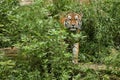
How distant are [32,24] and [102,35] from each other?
4.93ft

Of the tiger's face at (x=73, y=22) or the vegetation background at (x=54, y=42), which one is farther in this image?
the tiger's face at (x=73, y=22)

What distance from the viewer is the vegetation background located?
504 centimetres

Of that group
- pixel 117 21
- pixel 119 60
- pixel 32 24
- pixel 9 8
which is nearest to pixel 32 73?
pixel 32 24

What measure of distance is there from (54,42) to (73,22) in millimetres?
1118

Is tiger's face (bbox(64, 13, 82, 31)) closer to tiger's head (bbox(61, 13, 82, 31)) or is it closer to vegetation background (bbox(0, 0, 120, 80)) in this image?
tiger's head (bbox(61, 13, 82, 31))

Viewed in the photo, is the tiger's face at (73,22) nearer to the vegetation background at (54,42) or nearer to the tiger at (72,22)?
the tiger at (72,22)

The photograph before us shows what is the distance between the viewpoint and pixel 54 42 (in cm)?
504

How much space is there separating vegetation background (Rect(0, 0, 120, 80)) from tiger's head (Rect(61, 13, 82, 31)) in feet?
0.60

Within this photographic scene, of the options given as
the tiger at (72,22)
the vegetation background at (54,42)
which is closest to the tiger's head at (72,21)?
the tiger at (72,22)

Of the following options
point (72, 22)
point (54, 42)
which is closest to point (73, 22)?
point (72, 22)

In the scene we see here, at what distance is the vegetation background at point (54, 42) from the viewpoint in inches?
198

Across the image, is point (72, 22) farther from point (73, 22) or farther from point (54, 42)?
point (54, 42)

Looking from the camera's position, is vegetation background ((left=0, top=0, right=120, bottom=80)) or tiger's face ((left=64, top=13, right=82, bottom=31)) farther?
tiger's face ((left=64, top=13, right=82, bottom=31))

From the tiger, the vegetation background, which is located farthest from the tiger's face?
the vegetation background
